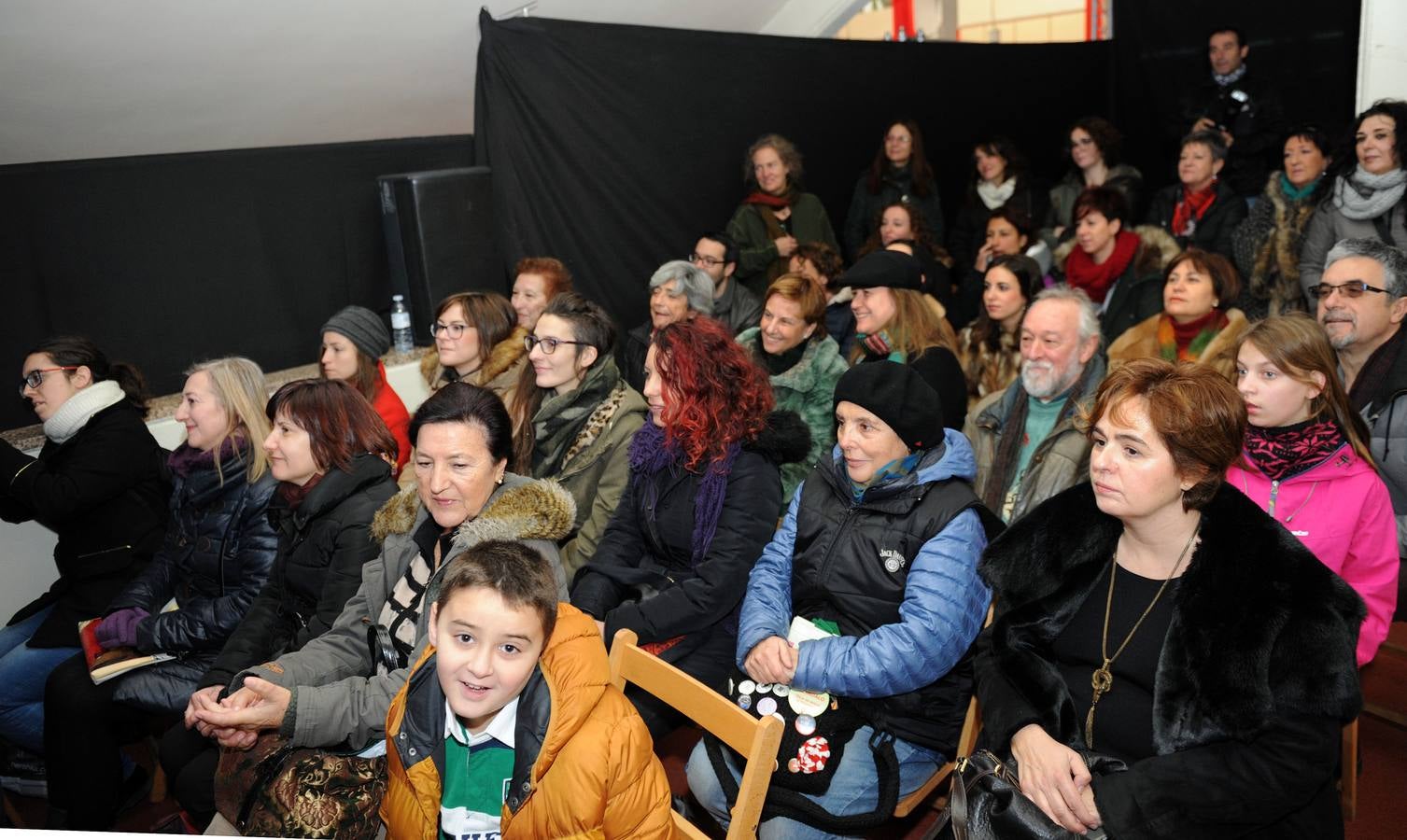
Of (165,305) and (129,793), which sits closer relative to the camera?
(129,793)

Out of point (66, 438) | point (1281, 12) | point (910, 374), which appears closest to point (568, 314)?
point (910, 374)

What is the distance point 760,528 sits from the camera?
256cm

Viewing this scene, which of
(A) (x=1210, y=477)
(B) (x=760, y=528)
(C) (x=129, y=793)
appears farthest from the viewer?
(C) (x=129, y=793)

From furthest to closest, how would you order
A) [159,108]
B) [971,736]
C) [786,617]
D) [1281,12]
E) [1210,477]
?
[1281,12] → [159,108] → [786,617] → [971,736] → [1210,477]

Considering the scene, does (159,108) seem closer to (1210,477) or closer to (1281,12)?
(1210,477)

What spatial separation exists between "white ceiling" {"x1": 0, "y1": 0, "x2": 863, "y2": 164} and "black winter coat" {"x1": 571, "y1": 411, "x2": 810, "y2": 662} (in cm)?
261

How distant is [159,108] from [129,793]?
2.74 m

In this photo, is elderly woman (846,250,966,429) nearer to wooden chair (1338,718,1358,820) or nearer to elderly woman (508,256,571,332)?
elderly woman (508,256,571,332)

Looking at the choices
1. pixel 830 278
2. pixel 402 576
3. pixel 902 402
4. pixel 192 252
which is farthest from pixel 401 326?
pixel 902 402

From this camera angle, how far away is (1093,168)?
19.3ft

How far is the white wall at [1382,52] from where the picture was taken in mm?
4934

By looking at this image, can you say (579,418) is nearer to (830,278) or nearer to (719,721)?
(719,721)

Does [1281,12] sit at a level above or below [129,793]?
above

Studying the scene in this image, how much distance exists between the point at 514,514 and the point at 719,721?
2.28ft
